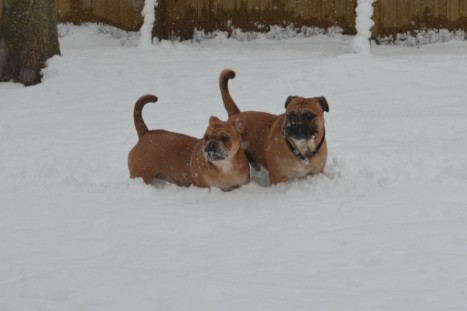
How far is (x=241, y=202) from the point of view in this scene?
6590 mm

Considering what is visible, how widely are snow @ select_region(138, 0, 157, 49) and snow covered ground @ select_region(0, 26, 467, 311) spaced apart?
1.44 metres

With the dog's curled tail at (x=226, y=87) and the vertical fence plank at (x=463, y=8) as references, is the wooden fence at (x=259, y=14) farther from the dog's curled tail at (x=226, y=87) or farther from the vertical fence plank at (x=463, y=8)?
the dog's curled tail at (x=226, y=87)

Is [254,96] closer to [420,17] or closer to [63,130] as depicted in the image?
[63,130]

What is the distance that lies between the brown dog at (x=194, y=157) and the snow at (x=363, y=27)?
19.2 ft

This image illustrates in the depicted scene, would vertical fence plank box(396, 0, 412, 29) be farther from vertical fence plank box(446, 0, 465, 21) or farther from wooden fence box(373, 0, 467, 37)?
vertical fence plank box(446, 0, 465, 21)

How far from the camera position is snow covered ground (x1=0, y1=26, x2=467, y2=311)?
4.38 metres

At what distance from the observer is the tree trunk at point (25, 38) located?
40.0ft

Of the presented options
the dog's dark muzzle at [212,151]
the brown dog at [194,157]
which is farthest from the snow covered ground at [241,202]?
the dog's dark muzzle at [212,151]

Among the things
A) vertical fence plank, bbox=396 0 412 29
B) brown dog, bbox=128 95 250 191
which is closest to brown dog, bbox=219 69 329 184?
brown dog, bbox=128 95 250 191

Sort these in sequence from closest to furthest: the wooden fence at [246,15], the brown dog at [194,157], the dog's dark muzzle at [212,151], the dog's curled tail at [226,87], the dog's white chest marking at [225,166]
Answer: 1. the dog's dark muzzle at [212,151]
2. the brown dog at [194,157]
3. the dog's white chest marking at [225,166]
4. the dog's curled tail at [226,87]
5. the wooden fence at [246,15]

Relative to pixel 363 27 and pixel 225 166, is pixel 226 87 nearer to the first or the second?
pixel 225 166

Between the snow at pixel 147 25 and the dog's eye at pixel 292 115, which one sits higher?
the snow at pixel 147 25

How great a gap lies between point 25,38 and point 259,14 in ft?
14.2

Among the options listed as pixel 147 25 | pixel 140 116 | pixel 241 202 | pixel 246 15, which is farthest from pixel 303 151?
pixel 246 15
